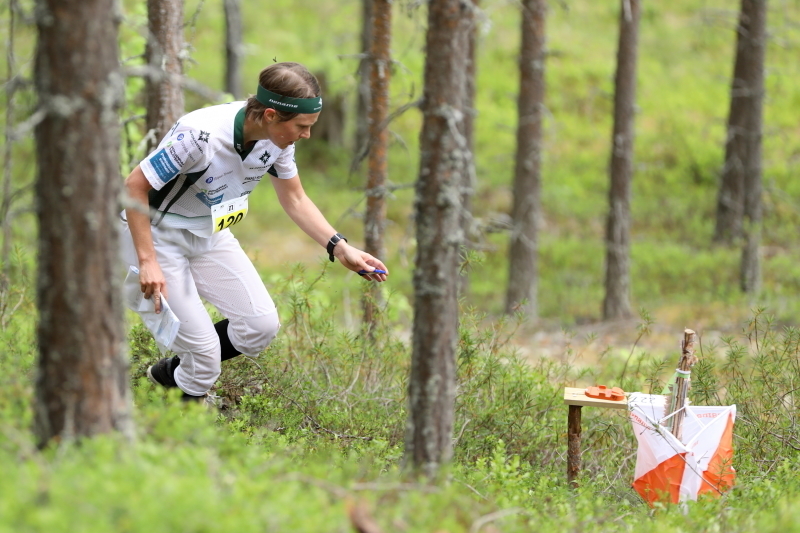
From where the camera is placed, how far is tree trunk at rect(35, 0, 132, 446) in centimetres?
281

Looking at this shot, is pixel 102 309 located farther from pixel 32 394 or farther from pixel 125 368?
pixel 32 394

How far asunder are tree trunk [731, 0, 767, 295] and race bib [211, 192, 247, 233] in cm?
1025

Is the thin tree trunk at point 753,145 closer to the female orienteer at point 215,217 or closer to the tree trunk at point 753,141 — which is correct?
the tree trunk at point 753,141

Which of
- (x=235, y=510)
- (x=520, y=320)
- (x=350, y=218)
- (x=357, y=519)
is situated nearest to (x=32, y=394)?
(x=235, y=510)

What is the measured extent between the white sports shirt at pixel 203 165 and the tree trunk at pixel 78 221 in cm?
103

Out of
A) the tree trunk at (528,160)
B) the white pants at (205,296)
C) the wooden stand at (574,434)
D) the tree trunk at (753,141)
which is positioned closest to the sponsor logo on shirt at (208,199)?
the white pants at (205,296)

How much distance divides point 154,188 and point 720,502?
328 cm

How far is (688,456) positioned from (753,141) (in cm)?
984

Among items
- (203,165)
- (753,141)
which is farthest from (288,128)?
(753,141)

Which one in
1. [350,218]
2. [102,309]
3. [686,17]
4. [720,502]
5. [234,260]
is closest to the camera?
[102,309]

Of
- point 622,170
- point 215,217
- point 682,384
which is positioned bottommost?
point 682,384

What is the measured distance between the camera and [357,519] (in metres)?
2.76

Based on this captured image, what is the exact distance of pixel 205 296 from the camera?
4688 mm

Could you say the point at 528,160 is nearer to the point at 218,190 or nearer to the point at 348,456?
the point at 218,190
